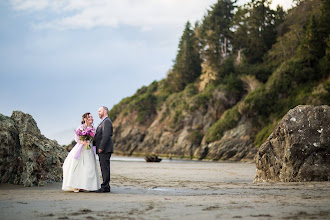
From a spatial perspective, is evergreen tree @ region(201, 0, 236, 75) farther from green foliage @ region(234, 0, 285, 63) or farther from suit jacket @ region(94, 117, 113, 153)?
suit jacket @ region(94, 117, 113, 153)

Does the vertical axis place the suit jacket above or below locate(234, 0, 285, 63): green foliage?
below

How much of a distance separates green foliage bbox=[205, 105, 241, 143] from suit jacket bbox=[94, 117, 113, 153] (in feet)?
132

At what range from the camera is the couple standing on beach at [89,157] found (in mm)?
10273

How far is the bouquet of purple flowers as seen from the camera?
10625 mm

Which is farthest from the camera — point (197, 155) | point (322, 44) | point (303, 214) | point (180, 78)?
point (180, 78)

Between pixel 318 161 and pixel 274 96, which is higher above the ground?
pixel 274 96

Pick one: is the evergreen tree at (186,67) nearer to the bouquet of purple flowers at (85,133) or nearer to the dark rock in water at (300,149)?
the dark rock in water at (300,149)

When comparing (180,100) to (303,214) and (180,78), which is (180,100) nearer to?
(180,78)

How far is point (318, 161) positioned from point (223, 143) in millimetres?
34666


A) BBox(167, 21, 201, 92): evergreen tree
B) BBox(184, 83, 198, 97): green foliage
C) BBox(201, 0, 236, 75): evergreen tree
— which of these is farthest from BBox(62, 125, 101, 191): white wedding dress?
BBox(167, 21, 201, 92): evergreen tree

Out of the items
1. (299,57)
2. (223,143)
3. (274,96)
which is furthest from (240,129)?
(299,57)

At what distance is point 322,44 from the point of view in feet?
147

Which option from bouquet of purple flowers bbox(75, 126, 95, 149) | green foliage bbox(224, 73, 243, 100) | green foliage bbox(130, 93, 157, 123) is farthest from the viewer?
green foliage bbox(130, 93, 157, 123)

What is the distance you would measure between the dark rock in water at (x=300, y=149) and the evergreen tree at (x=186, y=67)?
211 ft
